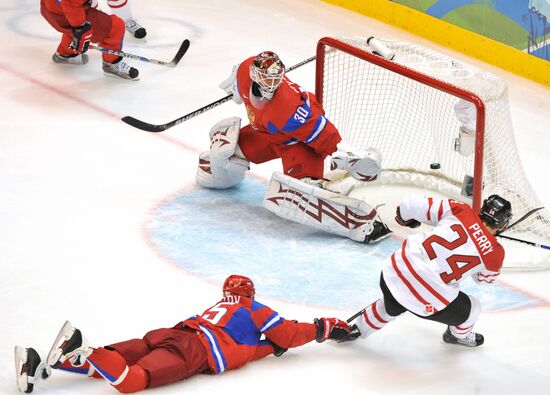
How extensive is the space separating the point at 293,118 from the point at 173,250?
642mm

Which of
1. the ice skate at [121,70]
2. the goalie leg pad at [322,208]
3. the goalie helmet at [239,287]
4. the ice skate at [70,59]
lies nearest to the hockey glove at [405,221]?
the goalie helmet at [239,287]

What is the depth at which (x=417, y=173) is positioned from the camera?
4.79m

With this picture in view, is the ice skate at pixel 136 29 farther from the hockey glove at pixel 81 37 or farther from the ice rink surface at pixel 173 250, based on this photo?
the hockey glove at pixel 81 37

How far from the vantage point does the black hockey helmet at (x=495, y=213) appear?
340cm

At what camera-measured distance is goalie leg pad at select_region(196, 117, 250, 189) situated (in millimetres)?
4613

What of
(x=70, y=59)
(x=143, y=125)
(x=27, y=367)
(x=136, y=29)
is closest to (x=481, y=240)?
(x=27, y=367)

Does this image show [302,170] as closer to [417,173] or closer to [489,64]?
[417,173]

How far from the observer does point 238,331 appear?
339cm

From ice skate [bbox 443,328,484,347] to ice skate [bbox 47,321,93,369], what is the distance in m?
1.13

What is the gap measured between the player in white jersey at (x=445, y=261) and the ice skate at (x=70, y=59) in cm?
304

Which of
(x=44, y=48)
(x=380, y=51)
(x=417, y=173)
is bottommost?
(x=44, y=48)

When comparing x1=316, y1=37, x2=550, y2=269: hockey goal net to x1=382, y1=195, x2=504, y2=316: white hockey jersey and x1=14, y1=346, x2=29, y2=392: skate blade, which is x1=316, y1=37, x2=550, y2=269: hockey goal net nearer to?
x1=382, y1=195, x2=504, y2=316: white hockey jersey

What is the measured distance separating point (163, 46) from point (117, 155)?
4.95 feet

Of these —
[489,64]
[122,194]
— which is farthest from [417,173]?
[489,64]
